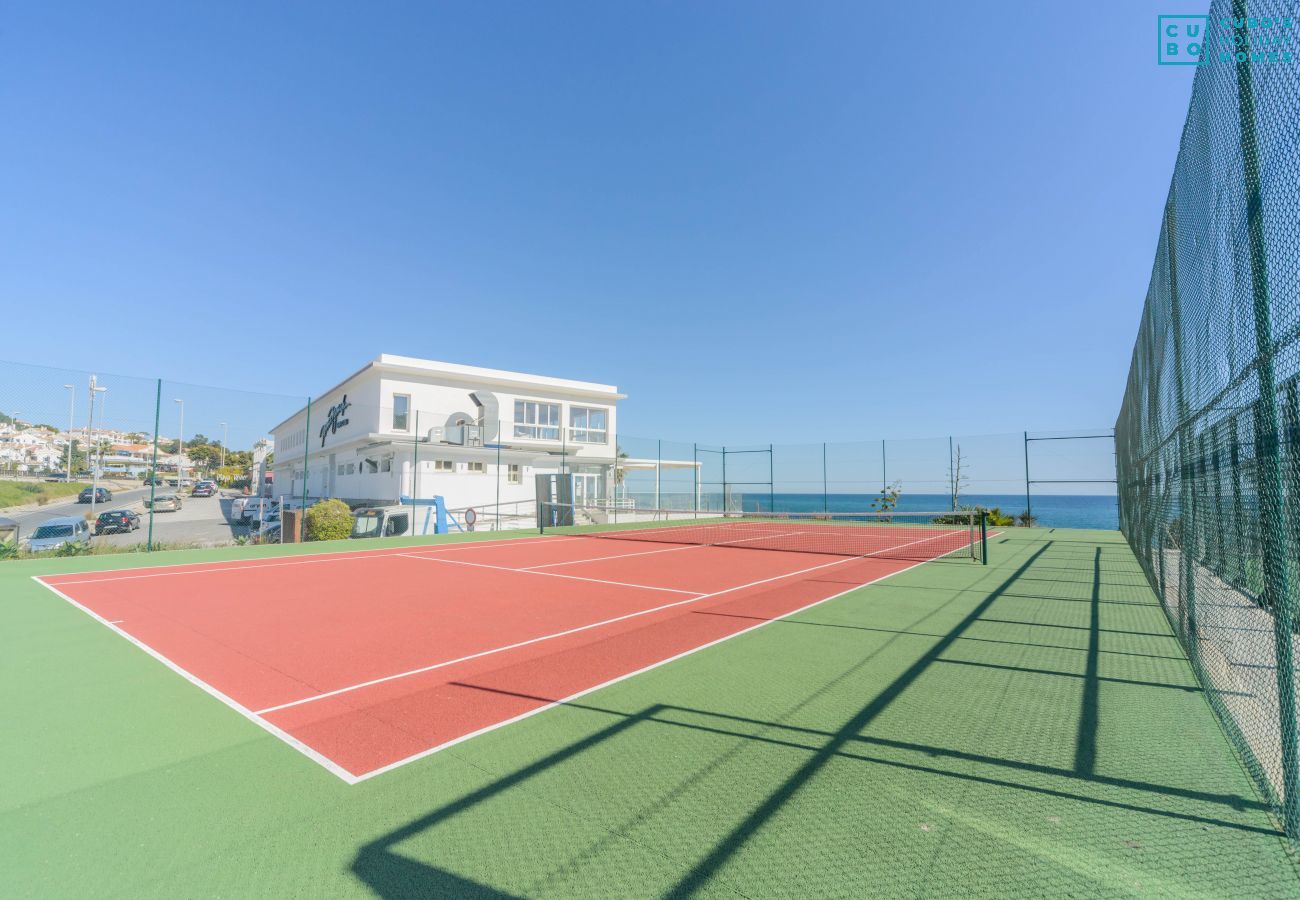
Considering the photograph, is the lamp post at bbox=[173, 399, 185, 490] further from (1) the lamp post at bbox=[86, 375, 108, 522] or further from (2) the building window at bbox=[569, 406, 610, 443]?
(2) the building window at bbox=[569, 406, 610, 443]

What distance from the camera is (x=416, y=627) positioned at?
636cm

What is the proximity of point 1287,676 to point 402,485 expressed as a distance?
26179 millimetres

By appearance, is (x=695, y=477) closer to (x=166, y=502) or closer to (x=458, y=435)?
(x=458, y=435)

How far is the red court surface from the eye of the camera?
3.93 m

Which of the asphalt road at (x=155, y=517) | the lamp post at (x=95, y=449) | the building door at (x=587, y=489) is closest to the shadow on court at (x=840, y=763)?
the asphalt road at (x=155, y=517)

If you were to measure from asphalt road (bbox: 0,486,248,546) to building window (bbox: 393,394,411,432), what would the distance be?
24.9 ft

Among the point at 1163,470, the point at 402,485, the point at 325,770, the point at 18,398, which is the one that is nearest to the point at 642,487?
the point at 402,485

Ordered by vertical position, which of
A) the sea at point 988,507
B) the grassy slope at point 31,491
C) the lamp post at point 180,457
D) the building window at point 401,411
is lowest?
the sea at point 988,507

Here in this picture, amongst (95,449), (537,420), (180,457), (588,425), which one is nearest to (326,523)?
(180,457)

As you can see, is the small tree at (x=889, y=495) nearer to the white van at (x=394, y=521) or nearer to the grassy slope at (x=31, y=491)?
the white van at (x=394, y=521)

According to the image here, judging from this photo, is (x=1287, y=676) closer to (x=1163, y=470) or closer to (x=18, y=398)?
(x=1163, y=470)

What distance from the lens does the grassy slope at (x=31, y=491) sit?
12.1m

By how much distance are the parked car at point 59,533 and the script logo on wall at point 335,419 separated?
692 inches

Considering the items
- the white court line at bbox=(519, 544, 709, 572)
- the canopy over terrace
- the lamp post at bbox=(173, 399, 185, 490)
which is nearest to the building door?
the canopy over terrace
